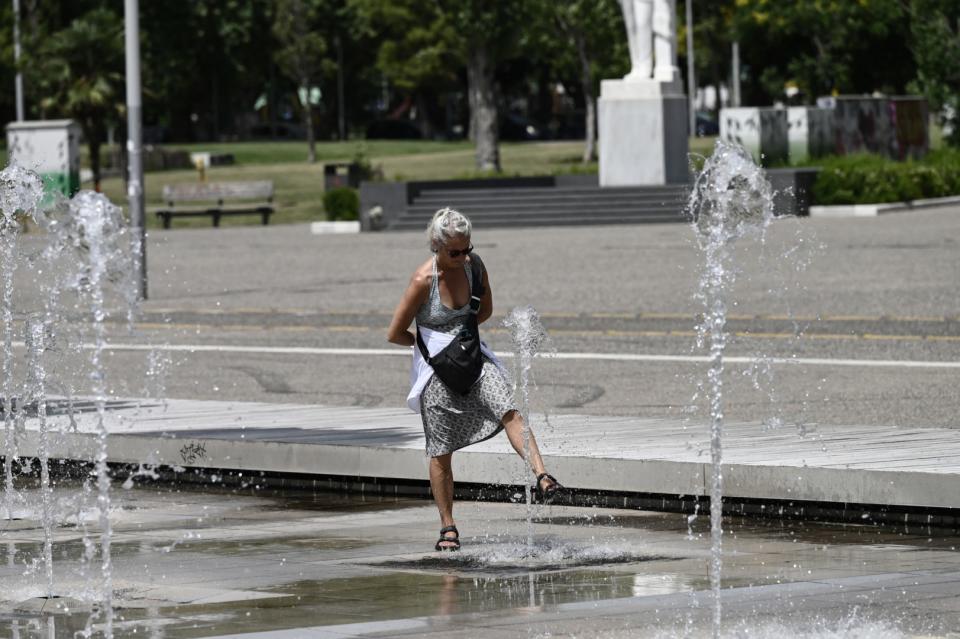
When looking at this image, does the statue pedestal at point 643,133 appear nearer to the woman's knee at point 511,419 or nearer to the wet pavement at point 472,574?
the wet pavement at point 472,574

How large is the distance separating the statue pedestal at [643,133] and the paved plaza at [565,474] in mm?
18627

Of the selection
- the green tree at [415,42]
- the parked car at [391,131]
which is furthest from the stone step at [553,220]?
the parked car at [391,131]

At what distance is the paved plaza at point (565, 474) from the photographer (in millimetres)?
7191

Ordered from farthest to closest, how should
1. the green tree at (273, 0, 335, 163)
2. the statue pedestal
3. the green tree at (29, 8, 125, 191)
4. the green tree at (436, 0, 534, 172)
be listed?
the green tree at (273, 0, 335, 163) < the green tree at (436, 0, 534, 172) < the green tree at (29, 8, 125, 191) < the statue pedestal

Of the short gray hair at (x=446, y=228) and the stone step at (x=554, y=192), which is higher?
the stone step at (x=554, y=192)

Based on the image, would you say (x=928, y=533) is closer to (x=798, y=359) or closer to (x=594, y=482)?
(x=594, y=482)

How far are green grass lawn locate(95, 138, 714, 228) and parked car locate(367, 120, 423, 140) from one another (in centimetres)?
499

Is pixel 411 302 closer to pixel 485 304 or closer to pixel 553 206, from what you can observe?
pixel 485 304

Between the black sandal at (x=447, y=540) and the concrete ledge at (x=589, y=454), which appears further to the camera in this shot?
the concrete ledge at (x=589, y=454)

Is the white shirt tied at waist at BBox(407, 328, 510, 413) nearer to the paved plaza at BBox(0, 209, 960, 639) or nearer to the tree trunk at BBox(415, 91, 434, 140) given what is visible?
the paved plaza at BBox(0, 209, 960, 639)

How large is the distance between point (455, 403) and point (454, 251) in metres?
0.72

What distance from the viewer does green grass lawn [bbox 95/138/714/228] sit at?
52.0 metres

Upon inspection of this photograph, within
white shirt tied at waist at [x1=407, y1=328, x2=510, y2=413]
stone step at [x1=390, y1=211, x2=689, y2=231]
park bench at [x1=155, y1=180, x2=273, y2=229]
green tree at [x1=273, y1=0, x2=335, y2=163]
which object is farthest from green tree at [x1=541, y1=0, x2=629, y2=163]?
white shirt tied at waist at [x1=407, y1=328, x2=510, y2=413]

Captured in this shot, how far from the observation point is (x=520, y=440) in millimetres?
8969
